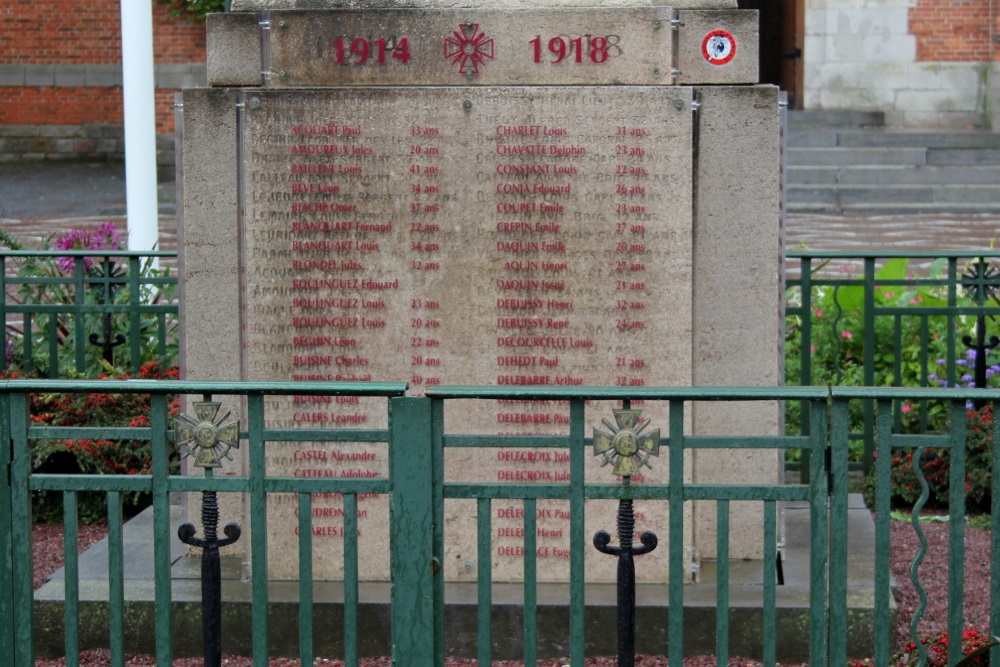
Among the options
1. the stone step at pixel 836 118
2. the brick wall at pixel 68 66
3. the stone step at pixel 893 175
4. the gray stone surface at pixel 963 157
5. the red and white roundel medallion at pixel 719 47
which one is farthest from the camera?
the brick wall at pixel 68 66

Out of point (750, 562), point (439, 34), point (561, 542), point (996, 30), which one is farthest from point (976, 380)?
point (996, 30)

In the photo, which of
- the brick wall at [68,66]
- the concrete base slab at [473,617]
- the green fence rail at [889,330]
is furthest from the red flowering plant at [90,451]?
the brick wall at [68,66]

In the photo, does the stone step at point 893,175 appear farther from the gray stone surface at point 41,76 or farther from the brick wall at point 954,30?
the gray stone surface at point 41,76

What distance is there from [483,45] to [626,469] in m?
2.26

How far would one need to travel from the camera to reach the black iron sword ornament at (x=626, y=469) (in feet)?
12.3

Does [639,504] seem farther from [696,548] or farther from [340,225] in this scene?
[340,225]

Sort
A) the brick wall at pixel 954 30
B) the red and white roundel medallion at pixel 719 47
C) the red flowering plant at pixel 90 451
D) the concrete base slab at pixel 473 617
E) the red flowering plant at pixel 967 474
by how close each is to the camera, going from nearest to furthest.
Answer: the concrete base slab at pixel 473 617
the red and white roundel medallion at pixel 719 47
the red flowering plant at pixel 90 451
the red flowering plant at pixel 967 474
the brick wall at pixel 954 30

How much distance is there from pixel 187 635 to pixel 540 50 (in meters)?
2.61

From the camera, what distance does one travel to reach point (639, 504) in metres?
5.46

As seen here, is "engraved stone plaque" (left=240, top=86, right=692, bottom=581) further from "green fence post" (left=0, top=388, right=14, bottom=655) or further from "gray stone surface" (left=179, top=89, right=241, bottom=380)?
"green fence post" (left=0, top=388, right=14, bottom=655)

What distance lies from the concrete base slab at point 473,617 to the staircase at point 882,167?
1358 centimetres

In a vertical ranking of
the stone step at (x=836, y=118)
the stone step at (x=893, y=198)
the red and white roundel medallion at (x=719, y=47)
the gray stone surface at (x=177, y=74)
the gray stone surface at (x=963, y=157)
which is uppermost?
the gray stone surface at (x=177, y=74)

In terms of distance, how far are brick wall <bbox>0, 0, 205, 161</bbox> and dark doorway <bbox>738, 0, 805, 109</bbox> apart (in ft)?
33.3

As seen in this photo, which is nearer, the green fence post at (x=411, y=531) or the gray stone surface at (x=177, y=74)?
the green fence post at (x=411, y=531)
